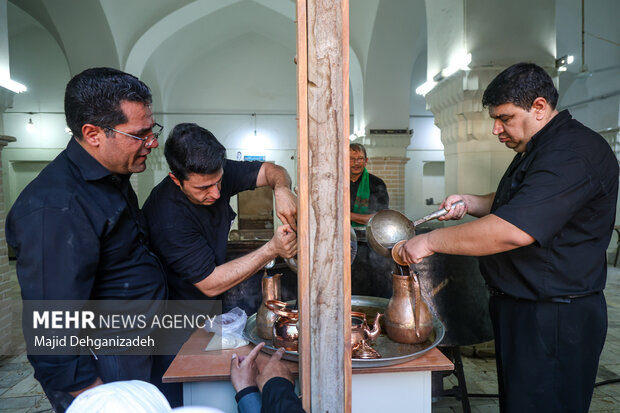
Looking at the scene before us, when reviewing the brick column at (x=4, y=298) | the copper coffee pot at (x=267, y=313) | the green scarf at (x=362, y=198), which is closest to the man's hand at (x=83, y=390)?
the copper coffee pot at (x=267, y=313)

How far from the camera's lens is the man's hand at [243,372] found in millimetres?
1365

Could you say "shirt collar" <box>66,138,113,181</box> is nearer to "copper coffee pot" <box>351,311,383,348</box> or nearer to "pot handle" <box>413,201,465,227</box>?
"copper coffee pot" <box>351,311,383,348</box>

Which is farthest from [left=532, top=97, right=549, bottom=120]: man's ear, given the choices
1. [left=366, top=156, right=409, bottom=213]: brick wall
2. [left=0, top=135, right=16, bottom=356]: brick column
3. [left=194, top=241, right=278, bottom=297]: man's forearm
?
[left=366, top=156, right=409, bottom=213]: brick wall

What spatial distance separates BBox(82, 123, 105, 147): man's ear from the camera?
150 cm

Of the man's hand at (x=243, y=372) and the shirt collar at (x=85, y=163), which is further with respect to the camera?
the shirt collar at (x=85, y=163)

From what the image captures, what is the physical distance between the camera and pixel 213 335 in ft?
5.92

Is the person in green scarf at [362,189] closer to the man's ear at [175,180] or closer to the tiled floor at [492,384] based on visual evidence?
the tiled floor at [492,384]

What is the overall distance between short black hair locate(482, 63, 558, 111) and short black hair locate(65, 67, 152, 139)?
1570mm

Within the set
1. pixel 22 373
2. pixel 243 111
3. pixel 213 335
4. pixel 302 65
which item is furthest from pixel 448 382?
pixel 243 111

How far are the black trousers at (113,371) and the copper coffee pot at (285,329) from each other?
0.60 meters

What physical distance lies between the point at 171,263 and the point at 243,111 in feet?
32.6

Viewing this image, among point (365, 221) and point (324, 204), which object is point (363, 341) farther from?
point (365, 221)

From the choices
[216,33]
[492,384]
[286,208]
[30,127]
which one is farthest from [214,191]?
[30,127]

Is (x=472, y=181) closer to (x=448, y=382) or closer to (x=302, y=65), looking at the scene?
(x=448, y=382)
